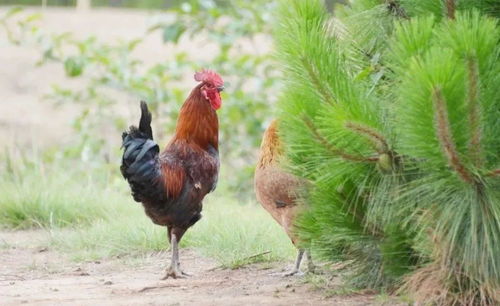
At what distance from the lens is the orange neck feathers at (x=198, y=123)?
5941 millimetres

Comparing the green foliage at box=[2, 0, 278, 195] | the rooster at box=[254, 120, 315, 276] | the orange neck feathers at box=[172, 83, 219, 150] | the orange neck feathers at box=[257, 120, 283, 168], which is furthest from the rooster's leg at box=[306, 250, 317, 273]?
the green foliage at box=[2, 0, 278, 195]

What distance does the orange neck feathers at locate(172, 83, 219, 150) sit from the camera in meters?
5.94

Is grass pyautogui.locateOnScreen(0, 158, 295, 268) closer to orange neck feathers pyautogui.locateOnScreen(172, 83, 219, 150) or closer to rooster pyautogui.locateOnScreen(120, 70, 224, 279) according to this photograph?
rooster pyautogui.locateOnScreen(120, 70, 224, 279)

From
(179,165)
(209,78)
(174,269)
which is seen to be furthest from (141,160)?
(209,78)

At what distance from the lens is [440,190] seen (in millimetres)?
3688

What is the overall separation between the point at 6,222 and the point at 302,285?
327 centimetres

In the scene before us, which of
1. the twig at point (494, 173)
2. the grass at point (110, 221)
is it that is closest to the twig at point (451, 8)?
the twig at point (494, 173)

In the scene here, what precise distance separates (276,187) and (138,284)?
0.94 meters

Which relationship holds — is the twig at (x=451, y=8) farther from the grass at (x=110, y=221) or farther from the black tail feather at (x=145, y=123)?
the grass at (x=110, y=221)

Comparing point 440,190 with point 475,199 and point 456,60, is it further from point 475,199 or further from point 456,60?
point 456,60

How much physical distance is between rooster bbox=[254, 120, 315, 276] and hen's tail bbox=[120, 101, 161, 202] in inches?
24.3

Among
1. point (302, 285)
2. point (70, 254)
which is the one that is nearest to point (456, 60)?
point (302, 285)

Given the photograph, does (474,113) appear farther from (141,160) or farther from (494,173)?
(141,160)

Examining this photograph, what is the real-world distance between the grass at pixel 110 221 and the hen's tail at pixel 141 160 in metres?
0.66
